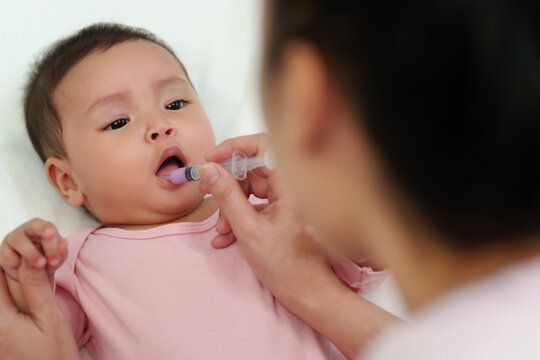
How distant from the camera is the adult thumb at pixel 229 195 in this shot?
100 centimetres

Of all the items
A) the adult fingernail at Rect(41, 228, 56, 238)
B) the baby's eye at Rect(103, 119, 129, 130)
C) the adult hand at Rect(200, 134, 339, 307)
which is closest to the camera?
the adult fingernail at Rect(41, 228, 56, 238)

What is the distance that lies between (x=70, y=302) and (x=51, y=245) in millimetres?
267

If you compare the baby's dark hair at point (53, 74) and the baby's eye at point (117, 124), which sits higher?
the baby's dark hair at point (53, 74)

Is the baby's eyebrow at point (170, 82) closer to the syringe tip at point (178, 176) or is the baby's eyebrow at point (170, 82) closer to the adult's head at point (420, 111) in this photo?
the syringe tip at point (178, 176)

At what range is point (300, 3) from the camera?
23.9 inches

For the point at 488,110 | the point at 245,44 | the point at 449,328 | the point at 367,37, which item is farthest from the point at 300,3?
the point at 245,44

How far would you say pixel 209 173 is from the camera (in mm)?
998

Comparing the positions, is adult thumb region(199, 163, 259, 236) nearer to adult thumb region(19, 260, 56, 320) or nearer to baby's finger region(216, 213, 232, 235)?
baby's finger region(216, 213, 232, 235)

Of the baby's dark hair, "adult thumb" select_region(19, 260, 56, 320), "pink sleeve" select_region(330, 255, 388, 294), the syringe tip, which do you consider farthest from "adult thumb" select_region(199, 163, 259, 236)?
the baby's dark hair

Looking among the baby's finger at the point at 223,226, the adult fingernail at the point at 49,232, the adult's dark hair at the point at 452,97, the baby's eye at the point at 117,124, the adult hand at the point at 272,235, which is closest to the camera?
the adult's dark hair at the point at 452,97

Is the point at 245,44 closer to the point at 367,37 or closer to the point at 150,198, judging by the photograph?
the point at 150,198

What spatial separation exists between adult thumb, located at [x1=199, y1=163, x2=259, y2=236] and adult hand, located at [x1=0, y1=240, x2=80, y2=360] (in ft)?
1.02

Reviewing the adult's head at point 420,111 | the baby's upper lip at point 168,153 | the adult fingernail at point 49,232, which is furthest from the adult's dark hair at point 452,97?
the baby's upper lip at point 168,153

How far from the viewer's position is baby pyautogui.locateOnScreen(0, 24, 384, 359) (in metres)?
1.08
